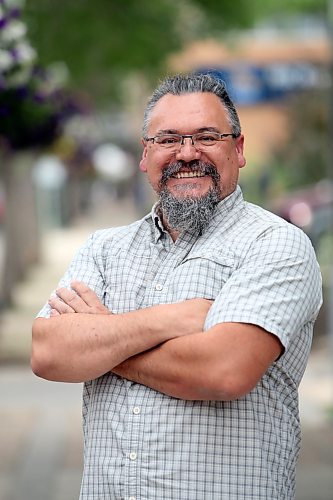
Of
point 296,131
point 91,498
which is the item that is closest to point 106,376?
point 91,498

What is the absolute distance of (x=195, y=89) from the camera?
306 centimetres

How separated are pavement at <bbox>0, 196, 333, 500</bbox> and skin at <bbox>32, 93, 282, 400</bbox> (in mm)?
3937

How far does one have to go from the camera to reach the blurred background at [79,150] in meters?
8.28

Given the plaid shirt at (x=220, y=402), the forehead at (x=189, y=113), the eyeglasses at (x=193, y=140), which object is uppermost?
the forehead at (x=189, y=113)

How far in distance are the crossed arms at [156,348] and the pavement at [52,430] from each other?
12.9 ft

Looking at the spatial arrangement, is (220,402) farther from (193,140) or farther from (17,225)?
(17,225)

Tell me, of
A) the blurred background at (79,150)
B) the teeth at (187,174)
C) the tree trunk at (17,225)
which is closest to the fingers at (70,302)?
the teeth at (187,174)

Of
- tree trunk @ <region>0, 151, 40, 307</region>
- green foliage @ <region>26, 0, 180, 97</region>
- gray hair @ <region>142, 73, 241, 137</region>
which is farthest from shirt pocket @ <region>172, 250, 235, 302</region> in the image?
green foliage @ <region>26, 0, 180, 97</region>

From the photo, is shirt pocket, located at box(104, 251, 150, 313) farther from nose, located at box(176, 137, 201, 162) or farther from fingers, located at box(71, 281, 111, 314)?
nose, located at box(176, 137, 201, 162)

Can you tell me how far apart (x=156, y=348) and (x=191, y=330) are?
10 cm

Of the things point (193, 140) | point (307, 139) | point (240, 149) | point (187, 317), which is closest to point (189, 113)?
point (193, 140)

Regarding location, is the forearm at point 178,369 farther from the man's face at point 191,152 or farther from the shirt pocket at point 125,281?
the man's face at point 191,152

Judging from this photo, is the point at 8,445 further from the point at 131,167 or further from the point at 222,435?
the point at 131,167

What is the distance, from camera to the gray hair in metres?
3.06
